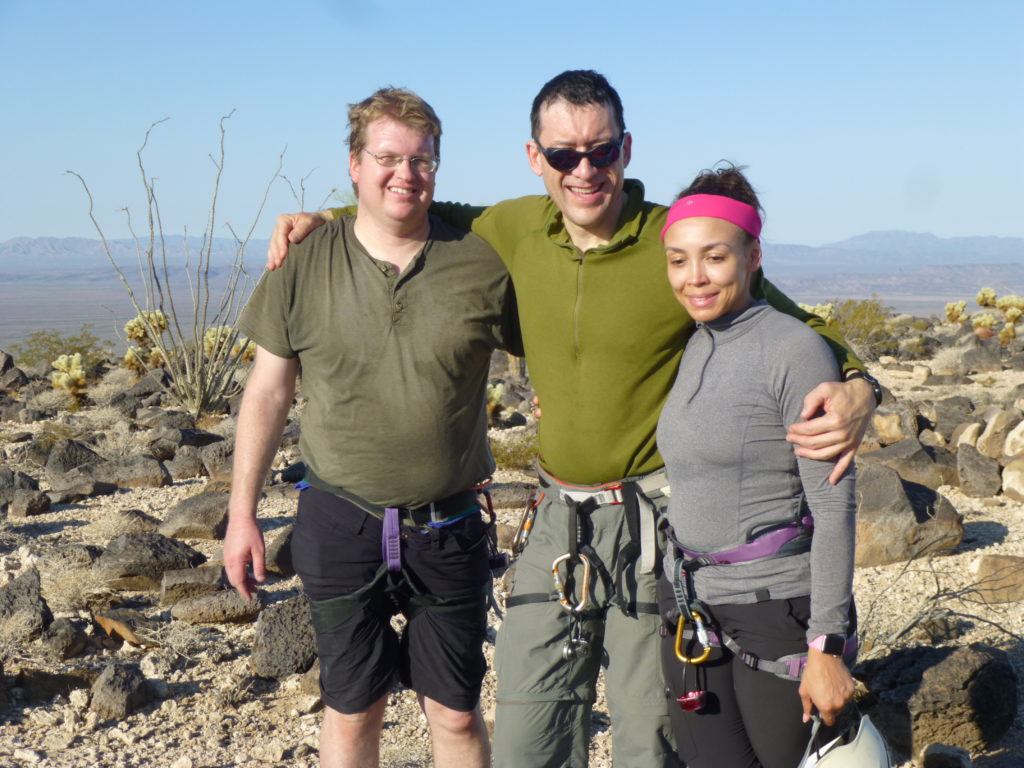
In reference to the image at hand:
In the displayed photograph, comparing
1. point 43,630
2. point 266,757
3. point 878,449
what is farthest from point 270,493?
point 878,449

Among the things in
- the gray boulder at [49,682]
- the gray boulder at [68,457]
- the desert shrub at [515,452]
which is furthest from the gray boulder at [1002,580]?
the gray boulder at [68,457]

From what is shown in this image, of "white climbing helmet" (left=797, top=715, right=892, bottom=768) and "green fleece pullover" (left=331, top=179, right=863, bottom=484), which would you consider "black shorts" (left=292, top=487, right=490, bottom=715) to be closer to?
"green fleece pullover" (left=331, top=179, right=863, bottom=484)

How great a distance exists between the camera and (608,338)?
2654 mm

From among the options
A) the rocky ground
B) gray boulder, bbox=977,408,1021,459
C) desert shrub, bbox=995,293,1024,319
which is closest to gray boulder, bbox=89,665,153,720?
the rocky ground

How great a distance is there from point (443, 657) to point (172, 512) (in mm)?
4266

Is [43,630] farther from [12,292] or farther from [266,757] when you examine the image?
[12,292]

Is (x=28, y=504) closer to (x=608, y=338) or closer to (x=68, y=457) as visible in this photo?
(x=68, y=457)

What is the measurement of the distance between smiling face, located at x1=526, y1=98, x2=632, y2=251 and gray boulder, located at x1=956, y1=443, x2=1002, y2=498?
17.4ft

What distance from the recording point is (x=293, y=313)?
9.49 ft

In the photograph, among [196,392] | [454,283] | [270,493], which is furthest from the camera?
[196,392]

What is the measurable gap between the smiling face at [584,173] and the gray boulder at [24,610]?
3321mm

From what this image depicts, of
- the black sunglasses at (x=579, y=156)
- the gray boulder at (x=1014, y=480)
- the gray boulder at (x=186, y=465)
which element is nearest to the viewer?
the black sunglasses at (x=579, y=156)

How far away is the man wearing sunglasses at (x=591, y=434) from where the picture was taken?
265 cm

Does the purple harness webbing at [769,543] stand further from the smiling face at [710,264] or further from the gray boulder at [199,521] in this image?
the gray boulder at [199,521]
